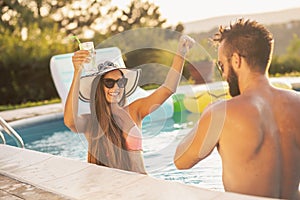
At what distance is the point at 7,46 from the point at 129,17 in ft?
21.1

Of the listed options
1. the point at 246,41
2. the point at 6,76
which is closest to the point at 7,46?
the point at 6,76

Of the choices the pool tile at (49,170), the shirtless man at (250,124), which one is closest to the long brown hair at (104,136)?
the pool tile at (49,170)

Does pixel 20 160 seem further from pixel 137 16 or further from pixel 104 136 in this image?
pixel 137 16

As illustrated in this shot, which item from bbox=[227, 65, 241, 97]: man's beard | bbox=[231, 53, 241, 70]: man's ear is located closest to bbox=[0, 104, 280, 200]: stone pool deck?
bbox=[227, 65, 241, 97]: man's beard

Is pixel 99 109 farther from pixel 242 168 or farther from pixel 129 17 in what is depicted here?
pixel 129 17

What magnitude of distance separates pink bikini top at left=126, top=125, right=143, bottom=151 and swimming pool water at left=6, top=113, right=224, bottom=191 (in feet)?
0.38

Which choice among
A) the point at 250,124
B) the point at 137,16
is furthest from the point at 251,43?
the point at 137,16

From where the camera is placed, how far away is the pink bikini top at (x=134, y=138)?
2.91m

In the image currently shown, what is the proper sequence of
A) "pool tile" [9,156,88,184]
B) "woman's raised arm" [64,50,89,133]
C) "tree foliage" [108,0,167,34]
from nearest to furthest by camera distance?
"woman's raised arm" [64,50,89,133]
"pool tile" [9,156,88,184]
"tree foliage" [108,0,167,34]

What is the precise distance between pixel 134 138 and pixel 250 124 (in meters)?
1.20

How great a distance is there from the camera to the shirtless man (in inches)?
73.0

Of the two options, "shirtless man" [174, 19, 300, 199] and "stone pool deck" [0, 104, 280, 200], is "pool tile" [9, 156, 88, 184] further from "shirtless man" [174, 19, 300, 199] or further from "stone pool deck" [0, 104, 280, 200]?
"shirtless man" [174, 19, 300, 199]

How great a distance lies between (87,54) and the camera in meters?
2.58

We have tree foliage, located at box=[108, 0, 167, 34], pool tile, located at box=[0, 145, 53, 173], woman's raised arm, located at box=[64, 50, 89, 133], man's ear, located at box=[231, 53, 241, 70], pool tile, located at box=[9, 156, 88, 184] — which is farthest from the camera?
tree foliage, located at box=[108, 0, 167, 34]
